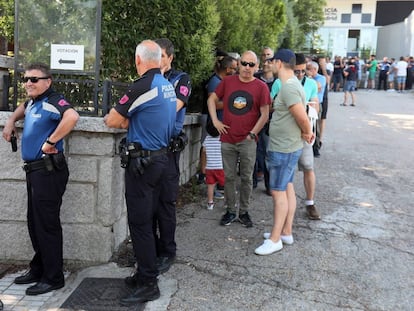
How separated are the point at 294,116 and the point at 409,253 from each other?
5.65 feet

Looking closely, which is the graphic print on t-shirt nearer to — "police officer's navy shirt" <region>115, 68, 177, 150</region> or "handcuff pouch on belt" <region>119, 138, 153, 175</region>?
"police officer's navy shirt" <region>115, 68, 177, 150</region>

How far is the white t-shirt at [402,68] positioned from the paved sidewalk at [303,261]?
17.1 m

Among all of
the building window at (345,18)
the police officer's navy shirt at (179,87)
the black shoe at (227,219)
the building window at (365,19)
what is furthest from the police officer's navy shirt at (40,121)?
the building window at (365,19)

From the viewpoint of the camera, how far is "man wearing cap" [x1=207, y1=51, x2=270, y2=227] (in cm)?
473

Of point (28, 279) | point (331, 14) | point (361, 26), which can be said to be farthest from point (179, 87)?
point (361, 26)

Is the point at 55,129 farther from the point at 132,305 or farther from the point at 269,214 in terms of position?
the point at 269,214

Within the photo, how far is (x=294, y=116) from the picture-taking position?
411 cm

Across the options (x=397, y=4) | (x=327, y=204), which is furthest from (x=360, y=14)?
(x=327, y=204)

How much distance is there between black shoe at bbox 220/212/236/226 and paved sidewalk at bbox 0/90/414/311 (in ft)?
0.26

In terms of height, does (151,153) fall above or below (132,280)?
above

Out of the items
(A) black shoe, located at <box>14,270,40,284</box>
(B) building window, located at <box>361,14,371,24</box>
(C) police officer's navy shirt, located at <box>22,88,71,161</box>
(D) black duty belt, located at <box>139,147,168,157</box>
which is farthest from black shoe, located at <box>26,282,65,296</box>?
(B) building window, located at <box>361,14,371,24</box>

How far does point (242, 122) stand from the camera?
479 centimetres

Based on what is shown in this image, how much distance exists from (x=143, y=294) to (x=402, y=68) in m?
22.2

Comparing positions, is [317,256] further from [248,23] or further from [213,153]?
[248,23]
